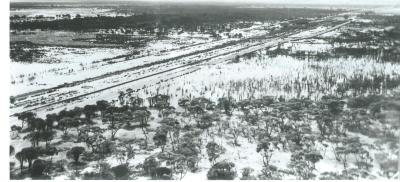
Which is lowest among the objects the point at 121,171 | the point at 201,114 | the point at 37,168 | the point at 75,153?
the point at 121,171

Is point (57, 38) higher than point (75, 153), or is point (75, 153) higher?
point (57, 38)

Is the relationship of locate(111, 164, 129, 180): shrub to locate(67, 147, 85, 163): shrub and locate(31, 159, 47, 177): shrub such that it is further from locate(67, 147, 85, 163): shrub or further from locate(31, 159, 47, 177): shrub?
locate(31, 159, 47, 177): shrub

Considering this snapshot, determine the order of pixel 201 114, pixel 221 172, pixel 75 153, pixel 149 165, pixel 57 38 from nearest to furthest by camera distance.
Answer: pixel 221 172
pixel 149 165
pixel 75 153
pixel 201 114
pixel 57 38

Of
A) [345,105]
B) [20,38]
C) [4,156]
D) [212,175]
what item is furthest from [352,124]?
[20,38]

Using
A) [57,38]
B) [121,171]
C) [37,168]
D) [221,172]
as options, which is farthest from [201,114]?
[57,38]

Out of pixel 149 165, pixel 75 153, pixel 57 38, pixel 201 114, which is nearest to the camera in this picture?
pixel 149 165

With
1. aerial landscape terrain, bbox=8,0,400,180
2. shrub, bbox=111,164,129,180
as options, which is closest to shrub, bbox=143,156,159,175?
aerial landscape terrain, bbox=8,0,400,180

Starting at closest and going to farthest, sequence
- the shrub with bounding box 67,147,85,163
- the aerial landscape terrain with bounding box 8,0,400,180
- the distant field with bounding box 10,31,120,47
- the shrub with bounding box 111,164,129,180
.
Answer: the shrub with bounding box 111,164,129,180
the aerial landscape terrain with bounding box 8,0,400,180
the shrub with bounding box 67,147,85,163
the distant field with bounding box 10,31,120,47

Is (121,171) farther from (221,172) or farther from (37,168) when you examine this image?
(221,172)
